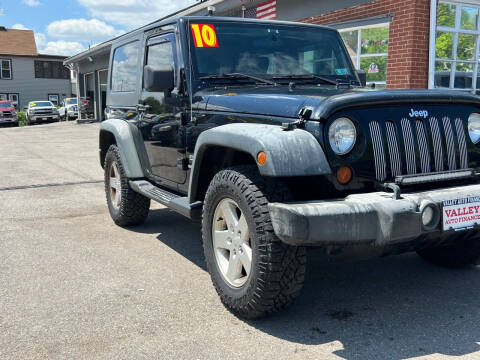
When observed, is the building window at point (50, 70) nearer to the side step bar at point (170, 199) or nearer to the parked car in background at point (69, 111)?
the parked car in background at point (69, 111)

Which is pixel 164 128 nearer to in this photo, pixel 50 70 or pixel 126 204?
pixel 126 204

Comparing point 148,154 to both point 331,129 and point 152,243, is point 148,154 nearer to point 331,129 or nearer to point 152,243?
point 152,243

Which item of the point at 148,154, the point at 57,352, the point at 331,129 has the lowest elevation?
the point at 57,352

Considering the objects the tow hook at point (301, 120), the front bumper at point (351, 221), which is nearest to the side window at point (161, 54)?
the tow hook at point (301, 120)

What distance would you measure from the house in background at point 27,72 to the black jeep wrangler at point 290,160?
50.3 meters

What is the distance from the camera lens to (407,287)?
3.77 m

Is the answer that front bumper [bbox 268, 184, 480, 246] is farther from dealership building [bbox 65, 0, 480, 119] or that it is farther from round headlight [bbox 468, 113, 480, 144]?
dealership building [bbox 65, 0, 480, 119]

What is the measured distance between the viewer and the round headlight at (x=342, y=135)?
2938 millimetres

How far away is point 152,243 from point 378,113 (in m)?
2.75

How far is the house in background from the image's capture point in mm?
49509

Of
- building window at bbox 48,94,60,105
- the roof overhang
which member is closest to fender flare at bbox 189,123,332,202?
the roof overhang

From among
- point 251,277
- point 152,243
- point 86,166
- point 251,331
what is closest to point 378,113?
point 251,277

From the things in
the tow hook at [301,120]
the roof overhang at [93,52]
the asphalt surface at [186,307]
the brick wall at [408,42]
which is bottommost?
the asphalt surface at [186,307]

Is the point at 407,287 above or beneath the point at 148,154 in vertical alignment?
beneath
